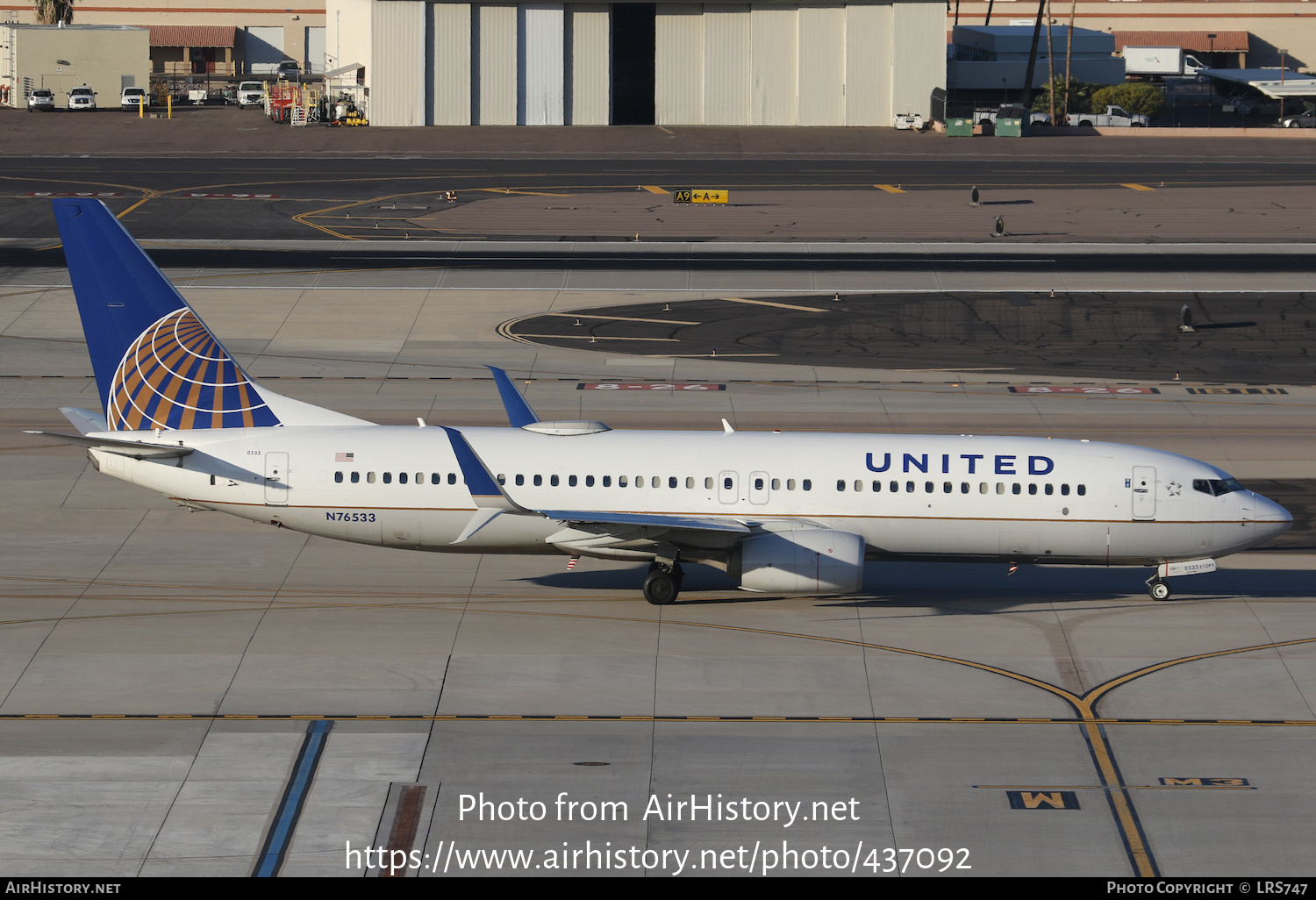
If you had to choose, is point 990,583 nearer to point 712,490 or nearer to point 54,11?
point 712,490

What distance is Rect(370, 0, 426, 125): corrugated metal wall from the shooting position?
114438 mm

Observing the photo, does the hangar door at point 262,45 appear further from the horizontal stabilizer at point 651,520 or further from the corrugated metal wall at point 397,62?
the horizontal stabilizer at point 651,520

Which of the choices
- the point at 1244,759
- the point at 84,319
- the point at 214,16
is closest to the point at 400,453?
the point at 84,319

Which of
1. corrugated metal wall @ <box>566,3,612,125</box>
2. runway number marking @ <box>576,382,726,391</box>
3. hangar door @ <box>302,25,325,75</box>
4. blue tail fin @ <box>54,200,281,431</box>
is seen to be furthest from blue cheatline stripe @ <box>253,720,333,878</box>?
hangar door @ <box>302,25,325,75</box>

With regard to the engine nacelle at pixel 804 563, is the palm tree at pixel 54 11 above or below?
above

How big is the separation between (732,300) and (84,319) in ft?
121

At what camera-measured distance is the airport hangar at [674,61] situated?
4579 inches

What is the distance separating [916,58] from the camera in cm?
11862

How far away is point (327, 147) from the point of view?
4387 inches

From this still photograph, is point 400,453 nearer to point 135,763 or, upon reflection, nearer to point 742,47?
point 135,763

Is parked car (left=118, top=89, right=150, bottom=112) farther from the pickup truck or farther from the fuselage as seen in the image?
the fuselage

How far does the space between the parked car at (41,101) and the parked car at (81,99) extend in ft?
5.14

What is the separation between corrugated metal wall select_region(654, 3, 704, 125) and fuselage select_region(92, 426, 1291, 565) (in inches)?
3646

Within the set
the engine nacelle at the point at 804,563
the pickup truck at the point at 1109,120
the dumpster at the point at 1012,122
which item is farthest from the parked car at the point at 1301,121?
the engine nacelle at the point at 804,563
